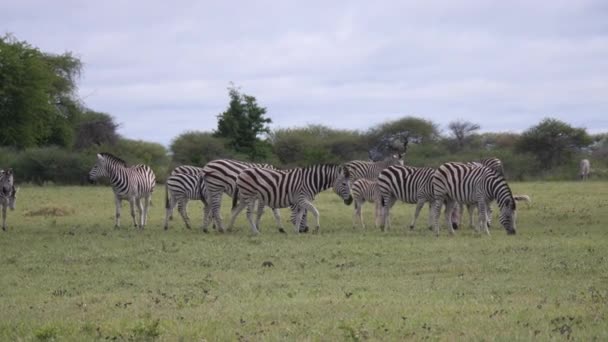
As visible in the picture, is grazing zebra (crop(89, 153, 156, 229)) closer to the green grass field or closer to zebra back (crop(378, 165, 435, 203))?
the green grass field

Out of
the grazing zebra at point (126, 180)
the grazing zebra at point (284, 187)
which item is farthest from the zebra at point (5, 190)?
the grazing zebra at point (284, 187)

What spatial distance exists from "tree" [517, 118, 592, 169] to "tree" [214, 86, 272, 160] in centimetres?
1771

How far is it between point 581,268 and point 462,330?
4751 mm

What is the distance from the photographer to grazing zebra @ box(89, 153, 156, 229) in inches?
865

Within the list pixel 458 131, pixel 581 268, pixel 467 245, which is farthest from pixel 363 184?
pixel 458 131

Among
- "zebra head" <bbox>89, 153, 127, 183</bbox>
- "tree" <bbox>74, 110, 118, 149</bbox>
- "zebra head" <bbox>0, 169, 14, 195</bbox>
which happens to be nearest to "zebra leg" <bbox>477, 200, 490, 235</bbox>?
"zebra head" <bbox>89, 153, 127, 183</bbox>

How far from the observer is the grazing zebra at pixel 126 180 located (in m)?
22.0

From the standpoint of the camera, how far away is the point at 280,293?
11078 millimetres

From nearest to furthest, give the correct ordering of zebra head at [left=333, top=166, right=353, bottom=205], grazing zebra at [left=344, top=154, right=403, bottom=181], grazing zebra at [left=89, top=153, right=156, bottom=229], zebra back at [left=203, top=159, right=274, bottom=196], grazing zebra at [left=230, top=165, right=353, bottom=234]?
grazing zebra at [left=230, top=165, right=353, bottom=234] < zebra head at [left=333, top=166, right=353, bottom=205] < zebra back at [left=203, top=159, right=274, bottom=196] < grazing zebra at [left=89, top=153, right=156, bottom=229] < grazing zebra at [left=344, top=154, right=403, bottom=181]

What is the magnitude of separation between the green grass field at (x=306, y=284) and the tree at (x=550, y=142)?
3855 centimetres

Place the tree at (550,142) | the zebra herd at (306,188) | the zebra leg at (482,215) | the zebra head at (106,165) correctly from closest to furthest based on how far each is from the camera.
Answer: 1. the zebra leg at (482,215)
2. the zebra herd at (306,188)
3. the zebra head at (106,165)
4. the tree at (550,142)

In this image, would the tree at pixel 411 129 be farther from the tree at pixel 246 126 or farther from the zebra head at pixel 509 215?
the zebra head at pixel 509 215

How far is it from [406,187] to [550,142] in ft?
135

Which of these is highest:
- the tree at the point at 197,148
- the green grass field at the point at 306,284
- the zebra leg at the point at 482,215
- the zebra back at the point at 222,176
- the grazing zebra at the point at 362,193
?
the tree at the point at 197,148
